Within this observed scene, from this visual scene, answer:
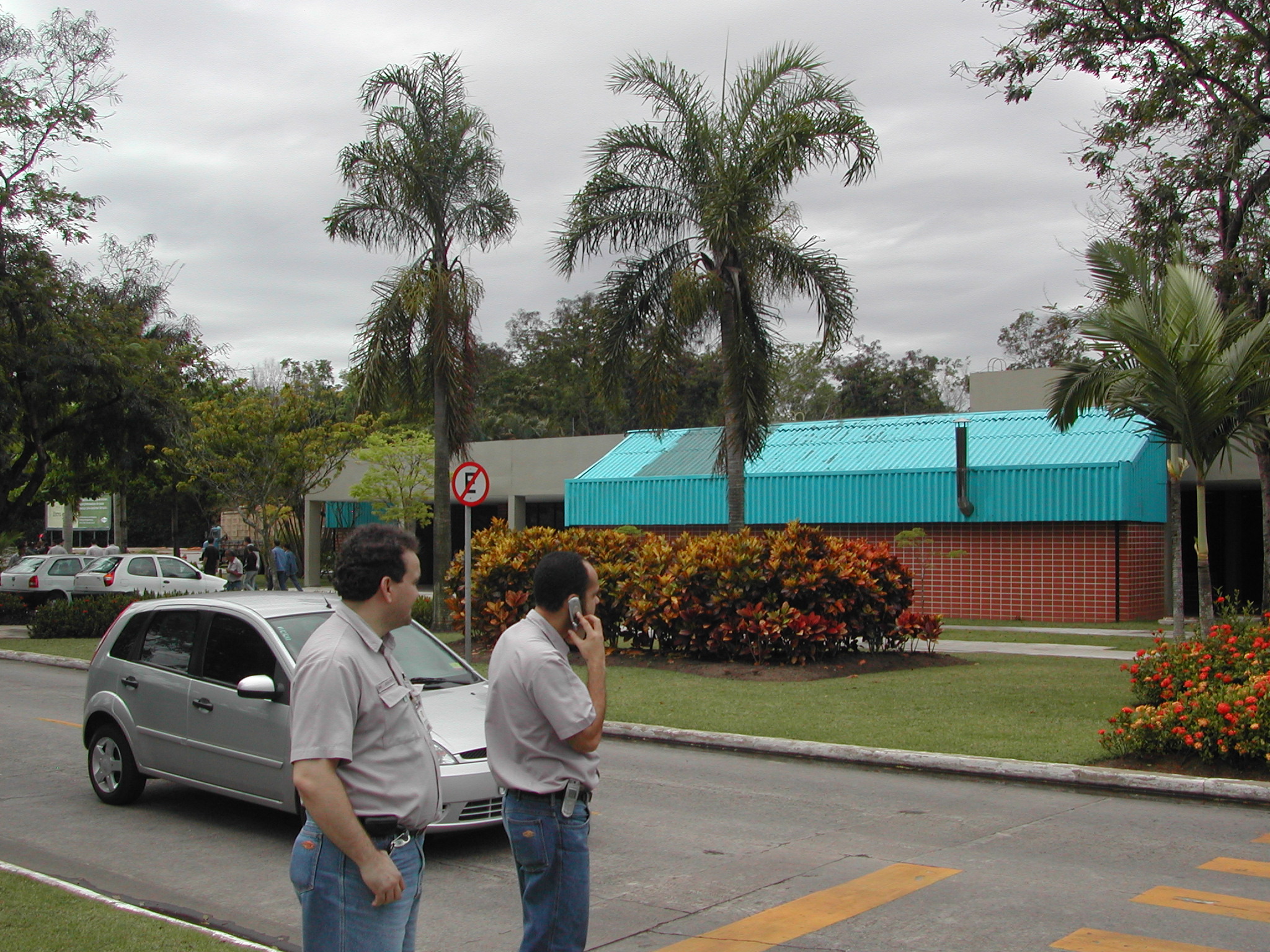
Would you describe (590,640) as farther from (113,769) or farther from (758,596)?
(758,596)

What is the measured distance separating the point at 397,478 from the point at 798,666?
22.8 m

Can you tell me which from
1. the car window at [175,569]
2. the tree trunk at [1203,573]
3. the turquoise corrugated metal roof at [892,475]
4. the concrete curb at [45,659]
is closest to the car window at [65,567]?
the car window at [175,569]

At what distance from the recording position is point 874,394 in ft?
190

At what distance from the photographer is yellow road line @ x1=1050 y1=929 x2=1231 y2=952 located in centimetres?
546

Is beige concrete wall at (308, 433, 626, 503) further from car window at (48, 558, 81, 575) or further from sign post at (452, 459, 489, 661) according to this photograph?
sign post at (452, 459, 489, 661)

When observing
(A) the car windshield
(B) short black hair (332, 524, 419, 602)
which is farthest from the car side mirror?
(B) short black hair (332, 524, 419, 602)

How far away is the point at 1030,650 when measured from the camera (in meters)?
19.4

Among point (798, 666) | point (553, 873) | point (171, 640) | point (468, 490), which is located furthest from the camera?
point (798, 666)

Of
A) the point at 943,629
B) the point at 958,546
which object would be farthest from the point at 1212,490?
the point at 943,629

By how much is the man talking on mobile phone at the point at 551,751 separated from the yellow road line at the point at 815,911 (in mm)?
1932

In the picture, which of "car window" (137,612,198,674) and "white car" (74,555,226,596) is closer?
"car window" (137,612,198,674)

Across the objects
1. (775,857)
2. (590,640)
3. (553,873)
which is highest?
(590,640)

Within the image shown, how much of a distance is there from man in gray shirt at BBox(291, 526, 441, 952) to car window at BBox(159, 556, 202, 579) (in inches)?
1137

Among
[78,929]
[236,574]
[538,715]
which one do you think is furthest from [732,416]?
[538,715]
